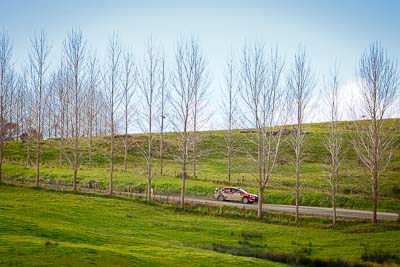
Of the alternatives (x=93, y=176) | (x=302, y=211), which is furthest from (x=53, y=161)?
(x=302, y=211)

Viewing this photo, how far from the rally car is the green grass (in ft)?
27.0

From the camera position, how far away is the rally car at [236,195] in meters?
41.5

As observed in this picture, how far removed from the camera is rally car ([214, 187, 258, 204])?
41.5m

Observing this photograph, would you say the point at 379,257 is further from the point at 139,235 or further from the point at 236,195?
the point at 236,195

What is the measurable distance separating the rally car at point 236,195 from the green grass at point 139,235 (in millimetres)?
8225

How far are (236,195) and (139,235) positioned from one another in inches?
766

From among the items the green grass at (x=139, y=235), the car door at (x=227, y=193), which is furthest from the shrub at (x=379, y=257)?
the car door at (x=227, y=193)

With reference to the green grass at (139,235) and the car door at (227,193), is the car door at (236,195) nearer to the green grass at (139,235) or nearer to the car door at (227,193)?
the car door at (227,193)

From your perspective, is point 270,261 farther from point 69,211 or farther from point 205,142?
point 205,142

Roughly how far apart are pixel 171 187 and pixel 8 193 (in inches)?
701

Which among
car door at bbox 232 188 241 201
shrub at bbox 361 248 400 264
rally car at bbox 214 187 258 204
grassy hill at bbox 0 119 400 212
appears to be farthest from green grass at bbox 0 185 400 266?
car door at bbox 232 188 241 201

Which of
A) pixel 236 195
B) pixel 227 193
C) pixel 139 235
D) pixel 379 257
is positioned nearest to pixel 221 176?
pixel 227 193

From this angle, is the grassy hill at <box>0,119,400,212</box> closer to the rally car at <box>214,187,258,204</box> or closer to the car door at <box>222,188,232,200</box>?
the rally car at <box>214,187,258,204</box>

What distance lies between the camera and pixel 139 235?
2380 centimetres
